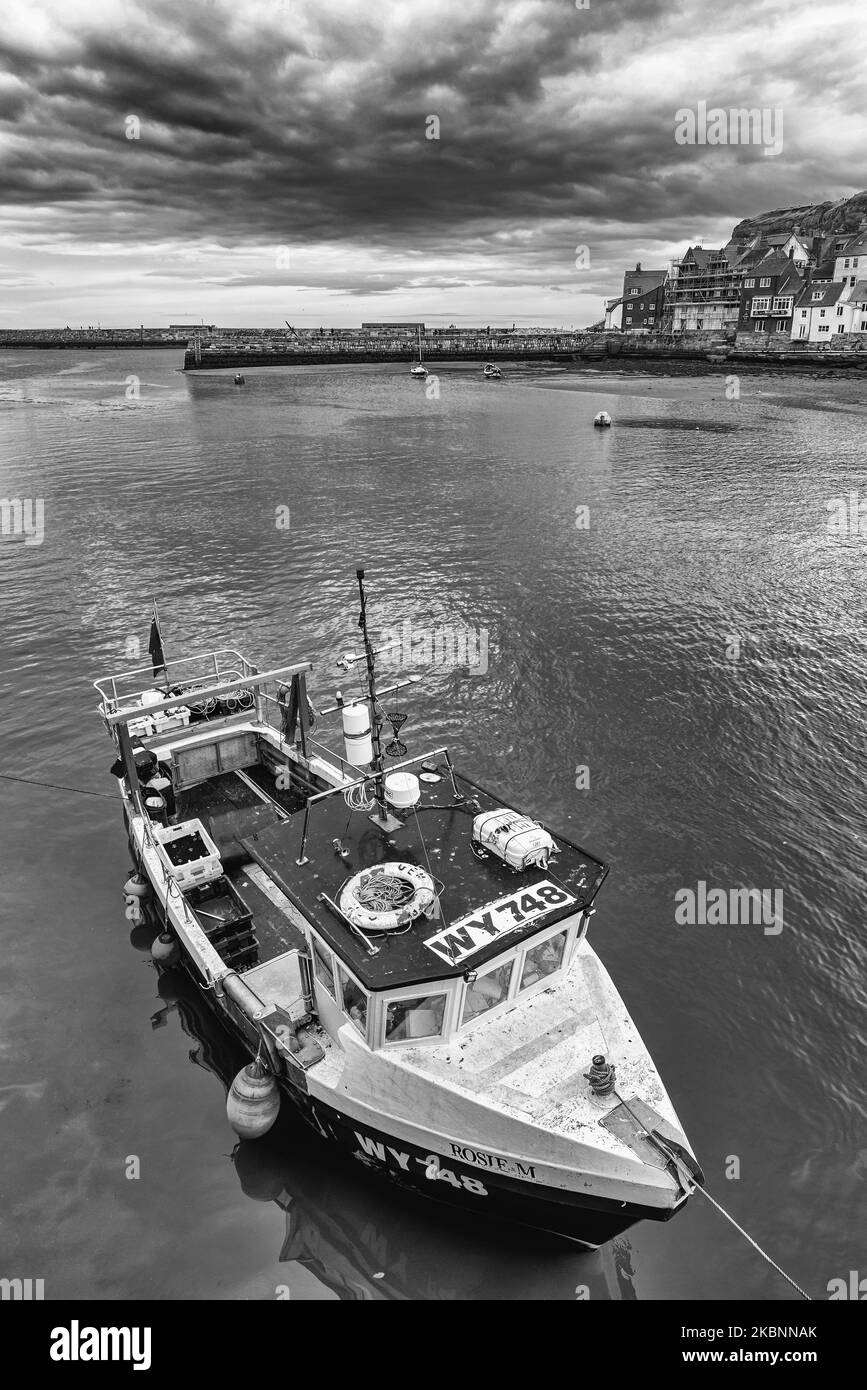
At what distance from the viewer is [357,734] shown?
1308 centimetres

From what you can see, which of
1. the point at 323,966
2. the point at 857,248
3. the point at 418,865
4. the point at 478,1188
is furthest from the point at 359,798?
the point at 857,248

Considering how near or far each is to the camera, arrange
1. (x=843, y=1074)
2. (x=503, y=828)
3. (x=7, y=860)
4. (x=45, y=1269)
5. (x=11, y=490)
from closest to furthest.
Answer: (x=45, y=1269), (x=503, y=828), (x=843, y=1074), (x=7, y=860), (x=11, y=490)

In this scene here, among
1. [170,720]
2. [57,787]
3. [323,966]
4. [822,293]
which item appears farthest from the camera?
[822,293]

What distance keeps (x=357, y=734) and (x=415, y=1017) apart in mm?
4943

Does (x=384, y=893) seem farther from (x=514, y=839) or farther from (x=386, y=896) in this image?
(x=514, y=839)

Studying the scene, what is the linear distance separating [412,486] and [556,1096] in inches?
2301

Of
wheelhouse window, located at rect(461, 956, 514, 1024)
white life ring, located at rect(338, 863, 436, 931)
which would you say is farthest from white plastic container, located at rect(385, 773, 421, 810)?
wheelhouse window, located at rect(461, 956, 514, 1024)

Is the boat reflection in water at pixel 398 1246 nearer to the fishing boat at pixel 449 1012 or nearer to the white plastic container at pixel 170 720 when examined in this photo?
the fishing boat at pixel 449 1012

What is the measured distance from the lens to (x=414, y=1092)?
10.5 meters

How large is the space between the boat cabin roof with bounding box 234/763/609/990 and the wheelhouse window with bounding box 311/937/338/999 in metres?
0.71

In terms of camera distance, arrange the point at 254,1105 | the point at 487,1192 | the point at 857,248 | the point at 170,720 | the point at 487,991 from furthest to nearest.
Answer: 1. the point at 857,248
2. the point at 170,720
3. the point at 254,1105
4. the point at 487,991
5. the point at 487,1192
